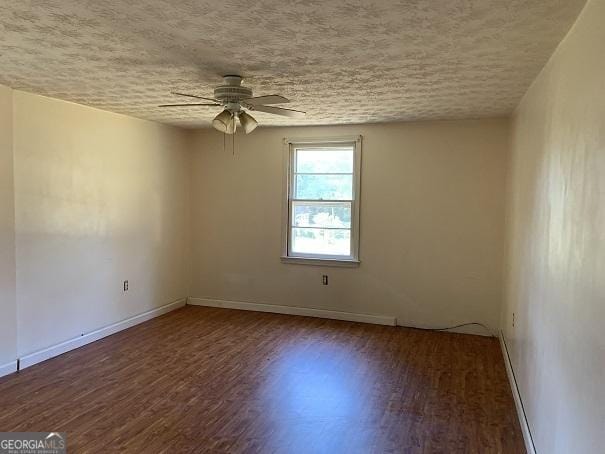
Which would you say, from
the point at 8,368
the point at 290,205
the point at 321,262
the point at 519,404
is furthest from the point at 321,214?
the point at 8,368

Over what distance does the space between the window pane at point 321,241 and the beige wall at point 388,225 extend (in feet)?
0.66

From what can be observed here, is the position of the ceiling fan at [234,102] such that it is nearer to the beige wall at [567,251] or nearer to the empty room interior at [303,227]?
the empty room interior at [303,227]

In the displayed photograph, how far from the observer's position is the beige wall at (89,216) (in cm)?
377

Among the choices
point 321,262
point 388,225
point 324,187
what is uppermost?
point 324,187

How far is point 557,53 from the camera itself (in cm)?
238

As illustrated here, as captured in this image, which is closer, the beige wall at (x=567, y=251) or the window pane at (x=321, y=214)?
the beige wall at (x=567, y=251)

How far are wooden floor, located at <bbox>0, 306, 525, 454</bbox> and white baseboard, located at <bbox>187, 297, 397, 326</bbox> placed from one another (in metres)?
0.35

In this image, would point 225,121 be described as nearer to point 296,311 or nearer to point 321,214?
point 321,214

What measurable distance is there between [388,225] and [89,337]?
3.31 meters

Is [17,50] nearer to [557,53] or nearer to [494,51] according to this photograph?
[494,51]

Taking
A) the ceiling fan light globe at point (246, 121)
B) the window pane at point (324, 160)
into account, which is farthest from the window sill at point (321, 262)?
the ceiling fan light globe at point (246, 121)

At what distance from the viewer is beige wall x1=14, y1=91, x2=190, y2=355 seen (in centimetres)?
377

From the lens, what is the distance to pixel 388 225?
5121mm

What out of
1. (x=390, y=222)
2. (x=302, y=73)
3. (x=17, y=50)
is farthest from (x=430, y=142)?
(x=17, y=50)
